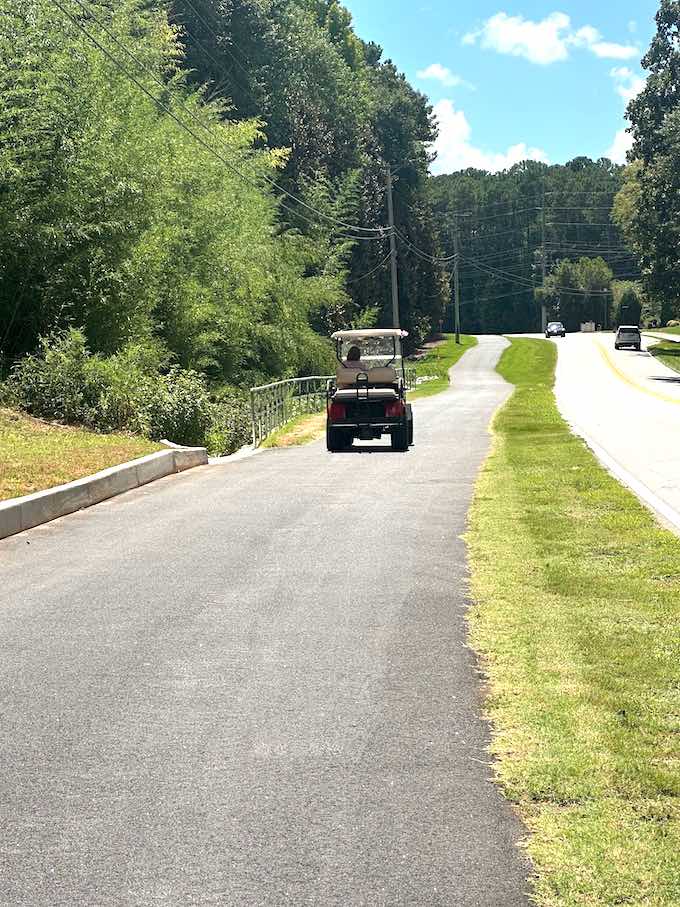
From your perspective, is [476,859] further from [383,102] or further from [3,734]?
[383,102]

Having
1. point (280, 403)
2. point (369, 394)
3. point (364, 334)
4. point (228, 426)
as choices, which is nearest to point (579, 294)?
point (280, 403)

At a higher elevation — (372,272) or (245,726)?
(372,272)

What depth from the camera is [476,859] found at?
3.94 meters

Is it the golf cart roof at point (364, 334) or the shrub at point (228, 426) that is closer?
the golf cart roof at point (364, 334)

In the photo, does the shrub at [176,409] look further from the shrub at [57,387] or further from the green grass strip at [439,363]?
the green grass strip at [439,363]

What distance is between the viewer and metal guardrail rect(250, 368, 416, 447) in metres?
26.9

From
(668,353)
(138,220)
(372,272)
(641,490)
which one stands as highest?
(138,220)

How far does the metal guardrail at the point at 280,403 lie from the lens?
26.9 meters

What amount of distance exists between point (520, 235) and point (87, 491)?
511 feet

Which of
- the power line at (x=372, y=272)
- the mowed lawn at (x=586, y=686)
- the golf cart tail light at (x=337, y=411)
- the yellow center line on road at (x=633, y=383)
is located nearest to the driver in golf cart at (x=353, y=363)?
the golf cart tail light at (x=337, y=411)

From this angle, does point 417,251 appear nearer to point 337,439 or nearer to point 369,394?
point 337,439

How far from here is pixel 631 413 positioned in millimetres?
33469

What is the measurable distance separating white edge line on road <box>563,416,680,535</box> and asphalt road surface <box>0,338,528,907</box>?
8.58 feet

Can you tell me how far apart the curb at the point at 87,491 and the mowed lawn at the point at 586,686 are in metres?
4.72
